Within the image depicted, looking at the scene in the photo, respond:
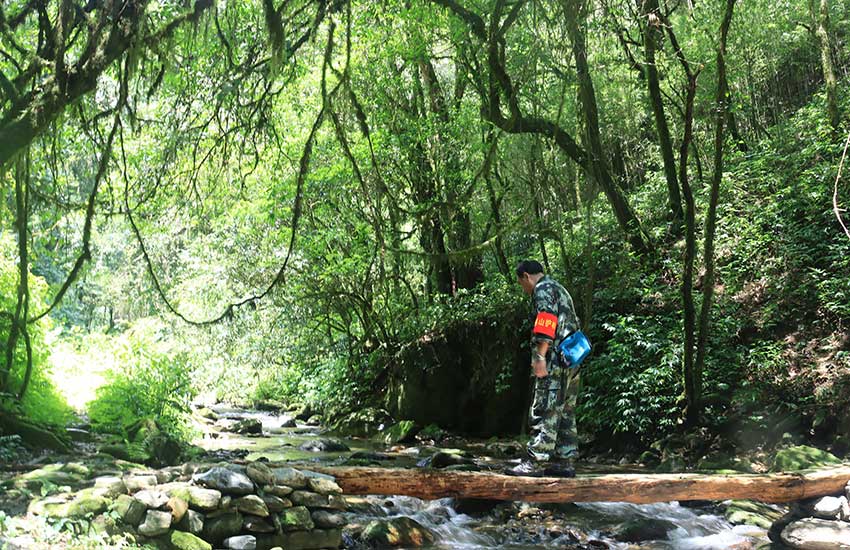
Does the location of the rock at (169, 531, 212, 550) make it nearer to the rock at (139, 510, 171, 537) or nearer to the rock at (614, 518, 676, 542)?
the rock at (139, 510, 171, 537)

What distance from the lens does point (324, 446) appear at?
12.9 m

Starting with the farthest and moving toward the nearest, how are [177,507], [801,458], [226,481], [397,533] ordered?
1. [801,458]
2. [397,533]
3. [226,481]
4. [177,507]

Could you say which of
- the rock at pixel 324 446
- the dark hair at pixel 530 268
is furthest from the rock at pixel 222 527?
the rock at pixel 324 446

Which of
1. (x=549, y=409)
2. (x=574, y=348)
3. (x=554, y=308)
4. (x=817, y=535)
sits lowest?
(x=817, y=535)

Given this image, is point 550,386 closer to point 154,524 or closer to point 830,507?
point 830,507

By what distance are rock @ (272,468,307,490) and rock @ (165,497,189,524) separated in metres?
0.86

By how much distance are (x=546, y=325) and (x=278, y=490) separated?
8.89ft

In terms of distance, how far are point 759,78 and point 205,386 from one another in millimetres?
15416

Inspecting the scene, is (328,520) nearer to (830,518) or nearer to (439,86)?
(830,518)

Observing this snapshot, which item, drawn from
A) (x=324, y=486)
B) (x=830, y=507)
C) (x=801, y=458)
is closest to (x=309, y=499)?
(x=324, y=486)

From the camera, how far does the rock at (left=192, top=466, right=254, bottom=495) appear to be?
5.47 meters

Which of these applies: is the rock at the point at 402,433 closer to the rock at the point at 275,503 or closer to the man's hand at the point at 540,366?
the rock at the point at 275,503

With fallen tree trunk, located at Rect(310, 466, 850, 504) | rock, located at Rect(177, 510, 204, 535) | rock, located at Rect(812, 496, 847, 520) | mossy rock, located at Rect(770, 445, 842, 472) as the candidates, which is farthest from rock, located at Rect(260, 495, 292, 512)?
mossy rock, located at Rect(770, 445, 842, 472)

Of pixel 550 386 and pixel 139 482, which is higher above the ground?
pixel 550 386
